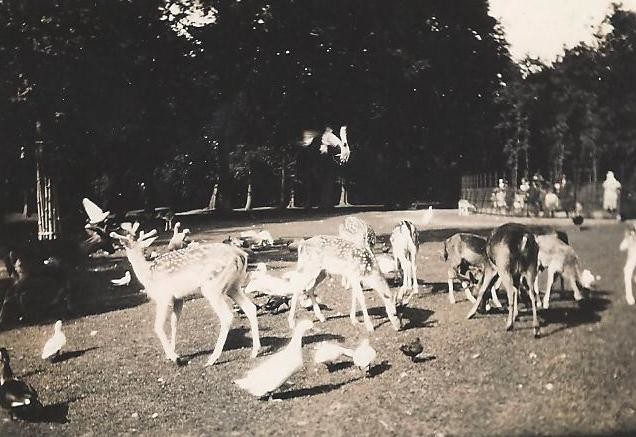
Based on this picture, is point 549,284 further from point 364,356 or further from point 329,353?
point 329,353

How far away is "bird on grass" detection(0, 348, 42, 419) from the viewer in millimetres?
3182

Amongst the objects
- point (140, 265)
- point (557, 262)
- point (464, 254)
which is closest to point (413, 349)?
point (464, 254)

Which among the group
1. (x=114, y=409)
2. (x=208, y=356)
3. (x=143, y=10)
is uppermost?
(x=143, y=10)

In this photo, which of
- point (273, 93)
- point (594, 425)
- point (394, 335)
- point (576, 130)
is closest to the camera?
point (594, 425)

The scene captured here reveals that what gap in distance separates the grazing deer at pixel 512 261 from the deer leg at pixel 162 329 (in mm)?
1831

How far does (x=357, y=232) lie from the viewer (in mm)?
3641

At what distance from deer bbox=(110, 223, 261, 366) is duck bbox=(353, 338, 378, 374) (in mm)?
621

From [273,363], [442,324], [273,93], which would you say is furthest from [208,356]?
[273,93]

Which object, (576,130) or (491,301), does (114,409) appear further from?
(576,130)

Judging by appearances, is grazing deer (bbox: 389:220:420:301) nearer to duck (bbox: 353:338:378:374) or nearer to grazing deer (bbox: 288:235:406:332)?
grazing deer (bbox: 288:235:406:332)

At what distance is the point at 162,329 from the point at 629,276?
267 centimetres

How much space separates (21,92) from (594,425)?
403 centimetres

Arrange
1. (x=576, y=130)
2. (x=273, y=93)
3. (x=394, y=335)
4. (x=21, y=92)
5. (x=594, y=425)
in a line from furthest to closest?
(x=21, y=92) < (x=273, y=93) < (x=394, y=335) < (x=576, y=130) < (x=594, y=425)

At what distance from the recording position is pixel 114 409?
3172mm
